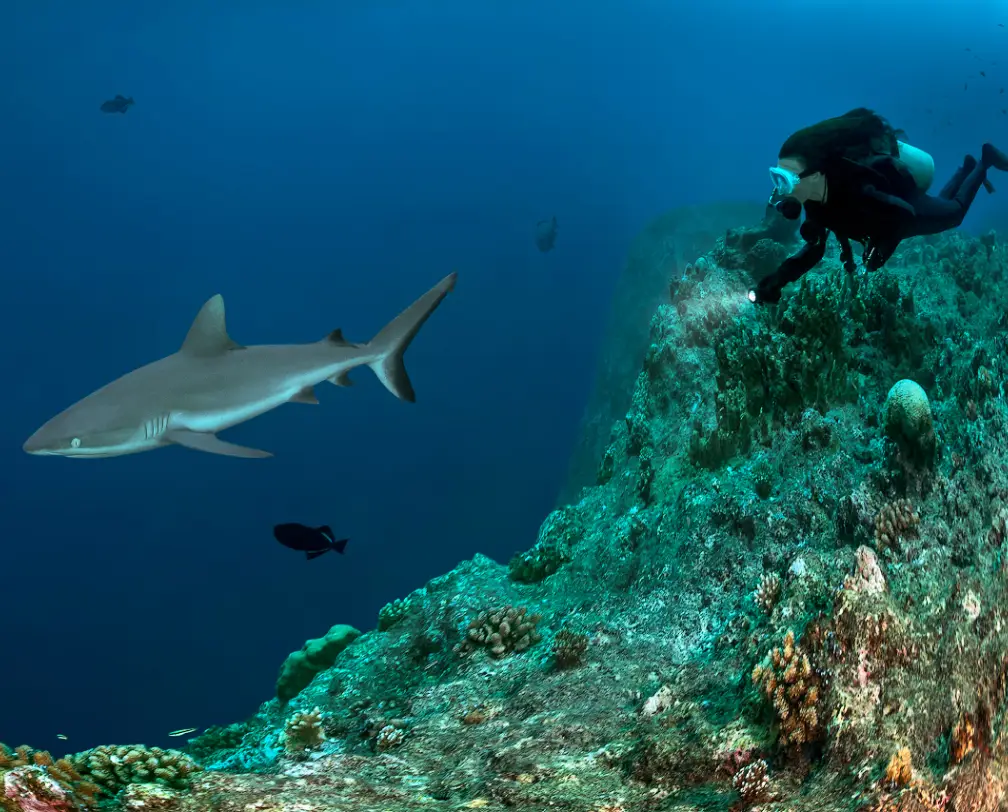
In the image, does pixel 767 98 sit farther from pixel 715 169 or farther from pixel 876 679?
pixel 876 679

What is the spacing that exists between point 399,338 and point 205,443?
1.55 metres

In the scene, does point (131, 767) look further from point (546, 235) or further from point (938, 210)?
point (546, 235)

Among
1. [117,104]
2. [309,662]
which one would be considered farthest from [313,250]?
[309,662]

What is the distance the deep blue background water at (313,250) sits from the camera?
4572 cm

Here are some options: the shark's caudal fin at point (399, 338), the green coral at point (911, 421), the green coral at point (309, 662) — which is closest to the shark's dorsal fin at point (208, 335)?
the shark's caudal fin at point (399, 338)

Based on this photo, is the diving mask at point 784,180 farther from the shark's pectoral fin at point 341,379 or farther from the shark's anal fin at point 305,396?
the shark's anal fin at point 305,396

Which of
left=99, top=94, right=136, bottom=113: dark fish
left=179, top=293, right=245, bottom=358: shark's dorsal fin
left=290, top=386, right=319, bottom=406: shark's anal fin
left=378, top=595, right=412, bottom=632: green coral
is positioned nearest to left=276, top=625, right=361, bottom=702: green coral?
left=378, top=595, right=412, bottom=632: green coral

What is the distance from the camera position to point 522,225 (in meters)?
80.5

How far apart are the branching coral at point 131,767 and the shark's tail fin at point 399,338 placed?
2555mm

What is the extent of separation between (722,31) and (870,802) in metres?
103

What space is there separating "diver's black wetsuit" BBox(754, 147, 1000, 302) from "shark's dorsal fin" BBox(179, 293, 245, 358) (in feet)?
14.6

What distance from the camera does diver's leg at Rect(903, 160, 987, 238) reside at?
5414mm

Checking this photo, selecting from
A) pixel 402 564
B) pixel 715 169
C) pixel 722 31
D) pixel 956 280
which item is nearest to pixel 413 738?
pixel 956 280

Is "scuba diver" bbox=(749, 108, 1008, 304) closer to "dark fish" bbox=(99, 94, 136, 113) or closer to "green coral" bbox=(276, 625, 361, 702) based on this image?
"green coral" bbox=(276, 625, 361, 702)
